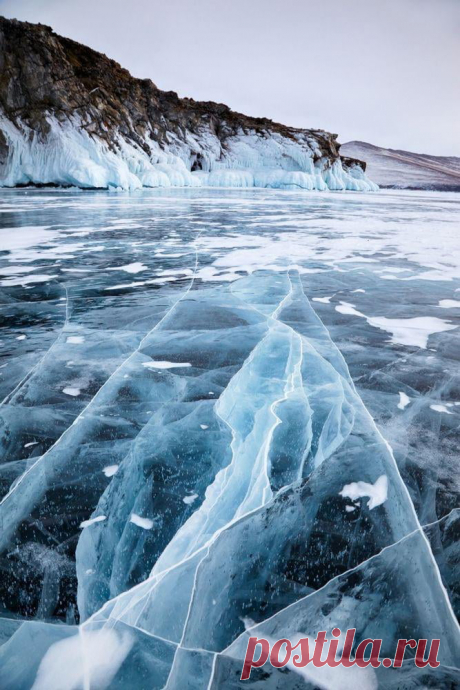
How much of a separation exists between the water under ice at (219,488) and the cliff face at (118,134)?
26261mm

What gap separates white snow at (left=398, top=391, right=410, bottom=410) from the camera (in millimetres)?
1811

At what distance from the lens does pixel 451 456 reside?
149cm

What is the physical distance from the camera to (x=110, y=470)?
1432mm

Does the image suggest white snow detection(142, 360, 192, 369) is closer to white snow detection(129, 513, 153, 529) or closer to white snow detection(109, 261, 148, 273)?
white snow detection(129, 513, 153, 529)

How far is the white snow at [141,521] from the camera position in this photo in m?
1.22

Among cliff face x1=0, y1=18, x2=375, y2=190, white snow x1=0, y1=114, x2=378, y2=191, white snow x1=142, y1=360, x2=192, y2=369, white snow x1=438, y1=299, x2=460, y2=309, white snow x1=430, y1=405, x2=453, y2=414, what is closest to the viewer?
white snow x1=430, y1=405, x2=453, y2=414

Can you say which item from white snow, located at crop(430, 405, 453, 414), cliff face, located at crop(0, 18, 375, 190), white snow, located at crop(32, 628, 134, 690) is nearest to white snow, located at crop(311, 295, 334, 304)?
white snow, located at crop(430, 405, 453, 414)

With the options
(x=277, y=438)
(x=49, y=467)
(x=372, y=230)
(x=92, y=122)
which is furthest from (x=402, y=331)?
Result: (x=92, y=122)

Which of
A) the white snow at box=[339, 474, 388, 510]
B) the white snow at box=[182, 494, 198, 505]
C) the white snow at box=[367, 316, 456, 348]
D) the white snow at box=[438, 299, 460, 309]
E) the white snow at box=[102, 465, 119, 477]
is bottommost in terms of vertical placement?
the white snow at box=[182, 494, 198, 505]

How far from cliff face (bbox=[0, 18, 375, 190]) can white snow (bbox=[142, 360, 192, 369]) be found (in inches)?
1039

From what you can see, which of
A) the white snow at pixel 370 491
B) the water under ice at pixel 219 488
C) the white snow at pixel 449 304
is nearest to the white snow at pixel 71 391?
the water under ice at pixel 219 488

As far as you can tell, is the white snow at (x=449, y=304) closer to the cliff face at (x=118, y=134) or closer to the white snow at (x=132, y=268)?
the white snow at (x=132, y=268)

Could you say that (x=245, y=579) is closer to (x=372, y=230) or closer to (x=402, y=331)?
(x=402, y=331)

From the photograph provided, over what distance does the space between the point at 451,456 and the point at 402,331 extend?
1.33m
